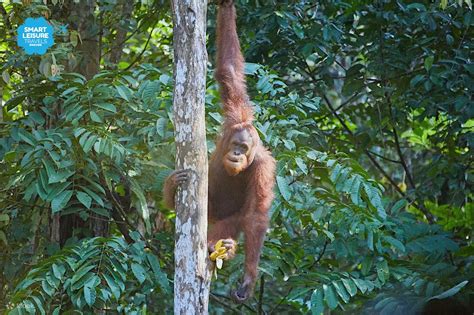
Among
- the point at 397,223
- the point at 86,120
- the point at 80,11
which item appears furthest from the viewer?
the point at 80,11

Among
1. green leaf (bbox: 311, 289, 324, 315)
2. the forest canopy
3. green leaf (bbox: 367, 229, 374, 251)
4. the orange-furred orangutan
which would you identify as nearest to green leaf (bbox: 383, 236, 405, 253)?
the forest canopy

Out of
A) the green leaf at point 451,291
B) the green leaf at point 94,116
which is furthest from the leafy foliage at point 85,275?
the green leaf at point 451,291

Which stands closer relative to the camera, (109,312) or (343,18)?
(109,312)

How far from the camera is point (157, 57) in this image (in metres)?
7.04

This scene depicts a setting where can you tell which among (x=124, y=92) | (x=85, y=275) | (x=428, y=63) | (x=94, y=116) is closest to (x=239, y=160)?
(x=124, y=92)

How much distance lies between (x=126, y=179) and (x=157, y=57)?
2.33 m

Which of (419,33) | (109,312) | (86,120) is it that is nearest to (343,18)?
(419,33)

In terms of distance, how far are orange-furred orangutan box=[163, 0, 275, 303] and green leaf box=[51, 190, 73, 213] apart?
602 mm

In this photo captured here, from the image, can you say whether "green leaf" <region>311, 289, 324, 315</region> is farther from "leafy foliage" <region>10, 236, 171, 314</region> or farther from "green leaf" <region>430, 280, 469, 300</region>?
"leafy foliage" <region>10, 236, 171, 314</region>

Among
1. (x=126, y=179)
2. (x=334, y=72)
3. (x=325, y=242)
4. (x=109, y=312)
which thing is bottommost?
(x=109, y=312)

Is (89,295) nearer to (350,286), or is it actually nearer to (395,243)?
(350,286)

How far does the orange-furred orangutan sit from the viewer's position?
4758 mm

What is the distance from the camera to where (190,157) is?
3.64 m

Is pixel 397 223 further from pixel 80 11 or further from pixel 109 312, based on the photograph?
pixel 80 11
